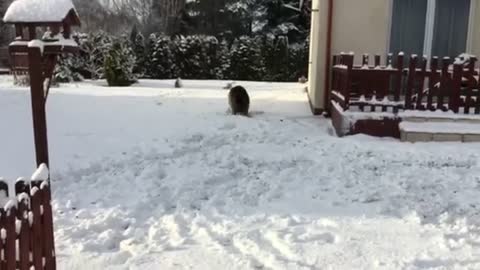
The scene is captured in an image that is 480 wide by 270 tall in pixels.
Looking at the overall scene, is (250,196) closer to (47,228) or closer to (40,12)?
(47,228)

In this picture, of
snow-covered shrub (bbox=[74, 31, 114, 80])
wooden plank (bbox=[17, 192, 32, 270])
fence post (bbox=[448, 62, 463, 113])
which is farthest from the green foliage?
wooden plank (bbox=[17, 192, 32, 270])

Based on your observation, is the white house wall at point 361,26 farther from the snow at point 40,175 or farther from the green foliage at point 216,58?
the green foliage at point 216,58

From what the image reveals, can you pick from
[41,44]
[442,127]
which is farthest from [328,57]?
[41,44]

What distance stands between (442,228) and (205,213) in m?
2.11

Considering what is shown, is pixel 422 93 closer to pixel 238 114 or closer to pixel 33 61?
pixel 238 114

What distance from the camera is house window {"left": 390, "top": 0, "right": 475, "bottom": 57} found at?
10.3 meters

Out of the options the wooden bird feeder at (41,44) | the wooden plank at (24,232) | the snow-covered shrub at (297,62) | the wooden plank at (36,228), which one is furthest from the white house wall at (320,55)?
the snow-covered shrub at (297,62)

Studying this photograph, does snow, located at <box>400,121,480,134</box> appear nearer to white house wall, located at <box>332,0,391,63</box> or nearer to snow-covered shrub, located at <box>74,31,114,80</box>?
white house wall, located at <box>332,0,391,63</box>

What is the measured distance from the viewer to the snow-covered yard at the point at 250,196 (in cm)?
414

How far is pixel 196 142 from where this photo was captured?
8211 millimetres

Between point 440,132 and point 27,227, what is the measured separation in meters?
6.23

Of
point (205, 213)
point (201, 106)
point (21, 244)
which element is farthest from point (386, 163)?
point (201, 106)

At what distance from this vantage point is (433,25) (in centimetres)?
1035

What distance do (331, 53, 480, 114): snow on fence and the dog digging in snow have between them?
8.51 feet
